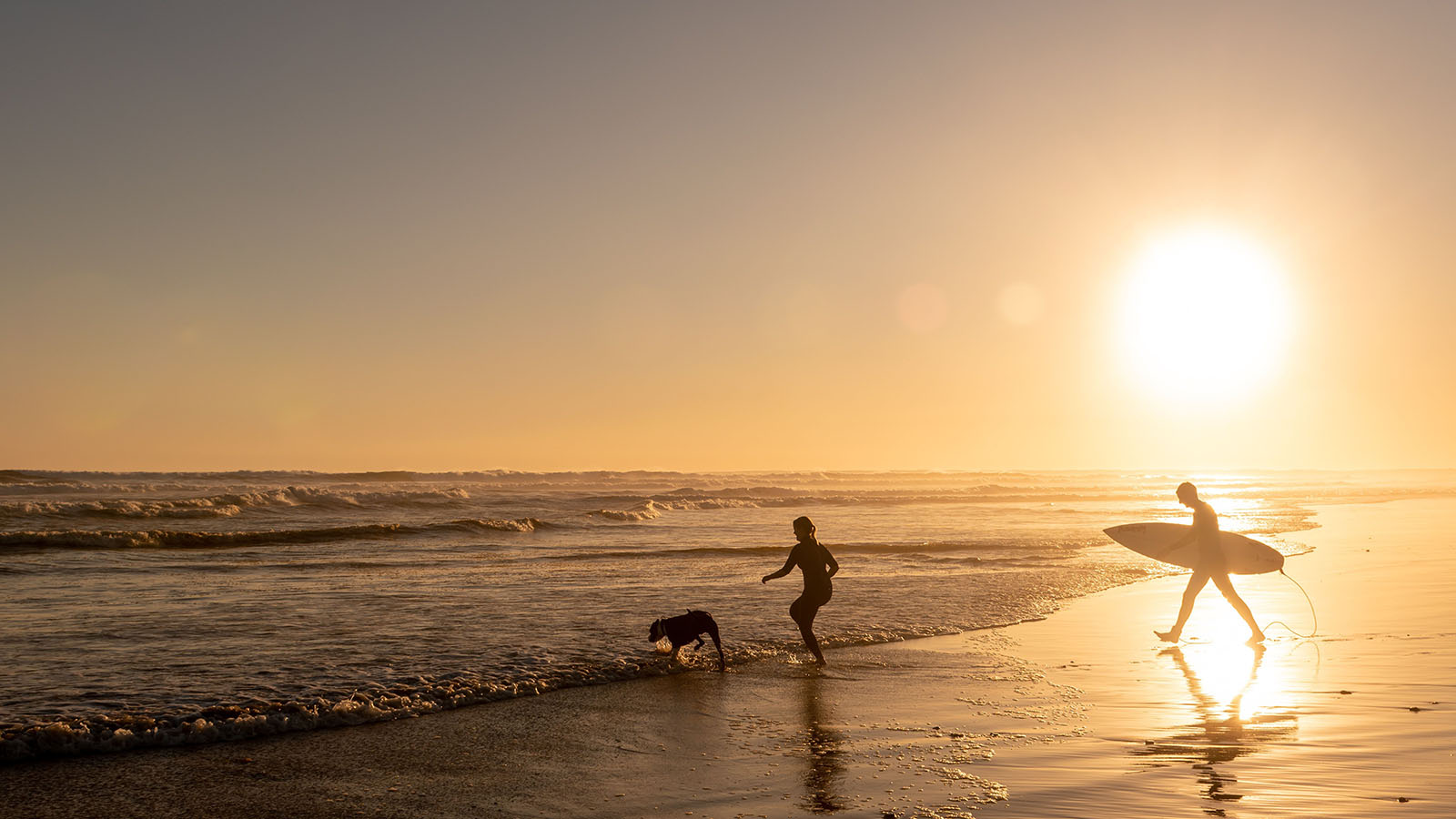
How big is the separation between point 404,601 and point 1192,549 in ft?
41.2

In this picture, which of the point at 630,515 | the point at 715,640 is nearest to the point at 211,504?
the point at 630,515

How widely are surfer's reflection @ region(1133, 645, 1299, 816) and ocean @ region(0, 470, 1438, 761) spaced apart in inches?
178

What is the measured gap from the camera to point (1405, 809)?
17.5 feet

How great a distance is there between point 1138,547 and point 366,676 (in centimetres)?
1241

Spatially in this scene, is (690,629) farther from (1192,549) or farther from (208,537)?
(208,537)

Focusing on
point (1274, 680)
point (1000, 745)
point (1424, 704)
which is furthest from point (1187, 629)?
point (1000, 745)

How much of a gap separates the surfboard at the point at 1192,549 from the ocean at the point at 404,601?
1583 millimetres

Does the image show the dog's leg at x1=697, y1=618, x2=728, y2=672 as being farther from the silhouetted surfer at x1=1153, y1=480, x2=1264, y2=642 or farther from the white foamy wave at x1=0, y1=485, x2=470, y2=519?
the white foamy wave at x1=0, y1=485, x2=470, y2=519

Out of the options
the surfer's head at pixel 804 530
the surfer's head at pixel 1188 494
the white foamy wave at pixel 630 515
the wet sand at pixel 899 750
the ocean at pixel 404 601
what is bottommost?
the white foamy wave at pixel 630 515

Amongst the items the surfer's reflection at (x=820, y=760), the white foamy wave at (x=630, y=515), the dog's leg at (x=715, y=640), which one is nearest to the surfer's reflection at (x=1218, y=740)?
the surfer's reflection at (x=820, y=760)

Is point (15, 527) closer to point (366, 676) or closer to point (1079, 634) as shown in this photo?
point (366, 676)

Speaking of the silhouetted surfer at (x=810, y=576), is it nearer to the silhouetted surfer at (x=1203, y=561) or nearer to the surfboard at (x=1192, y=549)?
the silhouetted surfer at (x=1203, y=561)

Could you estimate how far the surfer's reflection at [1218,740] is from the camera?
5.91 metres

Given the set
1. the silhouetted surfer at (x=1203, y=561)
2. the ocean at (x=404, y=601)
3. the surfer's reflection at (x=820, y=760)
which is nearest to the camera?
the surfer's reflection at (x=820, y=760)
